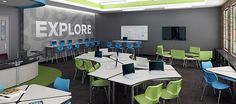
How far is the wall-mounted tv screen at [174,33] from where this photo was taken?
10898 mm

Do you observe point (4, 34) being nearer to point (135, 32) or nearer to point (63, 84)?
point (63, 84)

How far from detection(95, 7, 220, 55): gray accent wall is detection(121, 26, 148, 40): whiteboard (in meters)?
0.27

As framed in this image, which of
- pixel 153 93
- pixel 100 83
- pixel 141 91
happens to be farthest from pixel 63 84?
pixel 141 91

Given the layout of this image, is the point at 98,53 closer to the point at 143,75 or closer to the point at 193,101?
the point at 143,75

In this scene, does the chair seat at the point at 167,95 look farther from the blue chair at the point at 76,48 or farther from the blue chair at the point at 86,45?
the blue chair at the point at 86,45

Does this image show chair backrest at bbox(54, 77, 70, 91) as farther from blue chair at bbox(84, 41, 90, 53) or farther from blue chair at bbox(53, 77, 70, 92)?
blue chair at bbox(84, 41, 90, 53)

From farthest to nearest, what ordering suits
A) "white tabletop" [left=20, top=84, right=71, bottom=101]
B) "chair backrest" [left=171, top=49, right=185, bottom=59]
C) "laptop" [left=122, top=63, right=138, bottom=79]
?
"chair backrest" [left=171, top=49, right=185, bottom=59] < "laptop" [left=122, top=63, right=138, bottom=79] < "white tabletop" [left=20, top=84, right=71, bottom=101]

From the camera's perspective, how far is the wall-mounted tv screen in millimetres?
10898

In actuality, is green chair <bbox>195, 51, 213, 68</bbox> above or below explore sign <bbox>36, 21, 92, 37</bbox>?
below

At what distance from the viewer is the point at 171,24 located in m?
11.2

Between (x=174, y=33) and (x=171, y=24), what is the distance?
57 cm

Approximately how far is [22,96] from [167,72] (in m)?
2.90

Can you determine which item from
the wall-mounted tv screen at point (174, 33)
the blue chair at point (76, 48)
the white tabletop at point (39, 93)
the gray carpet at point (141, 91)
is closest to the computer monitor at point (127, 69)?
the gray carpet at point (141, 91)

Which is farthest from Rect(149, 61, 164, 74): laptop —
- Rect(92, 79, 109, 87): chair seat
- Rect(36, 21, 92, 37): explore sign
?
Rect(36, 21, 92, 37): explore sign
